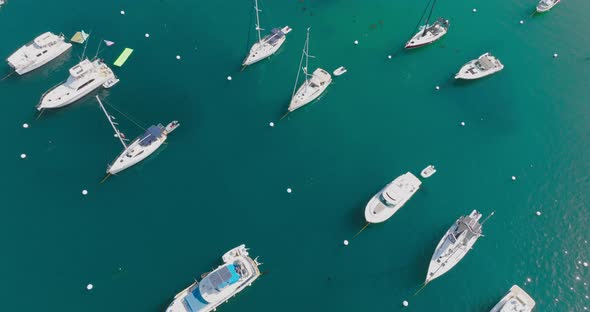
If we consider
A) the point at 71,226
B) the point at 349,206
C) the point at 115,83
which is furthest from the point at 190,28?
the point at 349,206

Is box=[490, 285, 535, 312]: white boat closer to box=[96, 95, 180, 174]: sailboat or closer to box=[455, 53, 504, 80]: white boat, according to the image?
box=[455, 53, 504, 80]: white boat

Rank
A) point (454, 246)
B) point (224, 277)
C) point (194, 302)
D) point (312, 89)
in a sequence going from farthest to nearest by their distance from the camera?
point (312, 89) < point (454, 246) < point (194, 302) < point (224, 277)

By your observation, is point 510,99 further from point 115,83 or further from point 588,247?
point 115,83

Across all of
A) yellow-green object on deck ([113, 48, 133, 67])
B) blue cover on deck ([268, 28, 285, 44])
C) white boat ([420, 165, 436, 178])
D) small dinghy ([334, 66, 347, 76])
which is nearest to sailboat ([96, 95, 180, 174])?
yellow-green object on deck ([113, 48, 133, 67])

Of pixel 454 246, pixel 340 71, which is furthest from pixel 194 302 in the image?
pixel 340 71

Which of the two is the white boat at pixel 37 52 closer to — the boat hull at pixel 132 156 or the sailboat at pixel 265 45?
the boat hull at pixel 132 156

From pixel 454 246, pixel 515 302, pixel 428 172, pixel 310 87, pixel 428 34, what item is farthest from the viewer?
pixel 428 34

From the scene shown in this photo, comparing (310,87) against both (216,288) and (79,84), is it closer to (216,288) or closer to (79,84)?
(216,288)

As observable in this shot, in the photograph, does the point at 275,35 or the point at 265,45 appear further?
the point at 275,35
